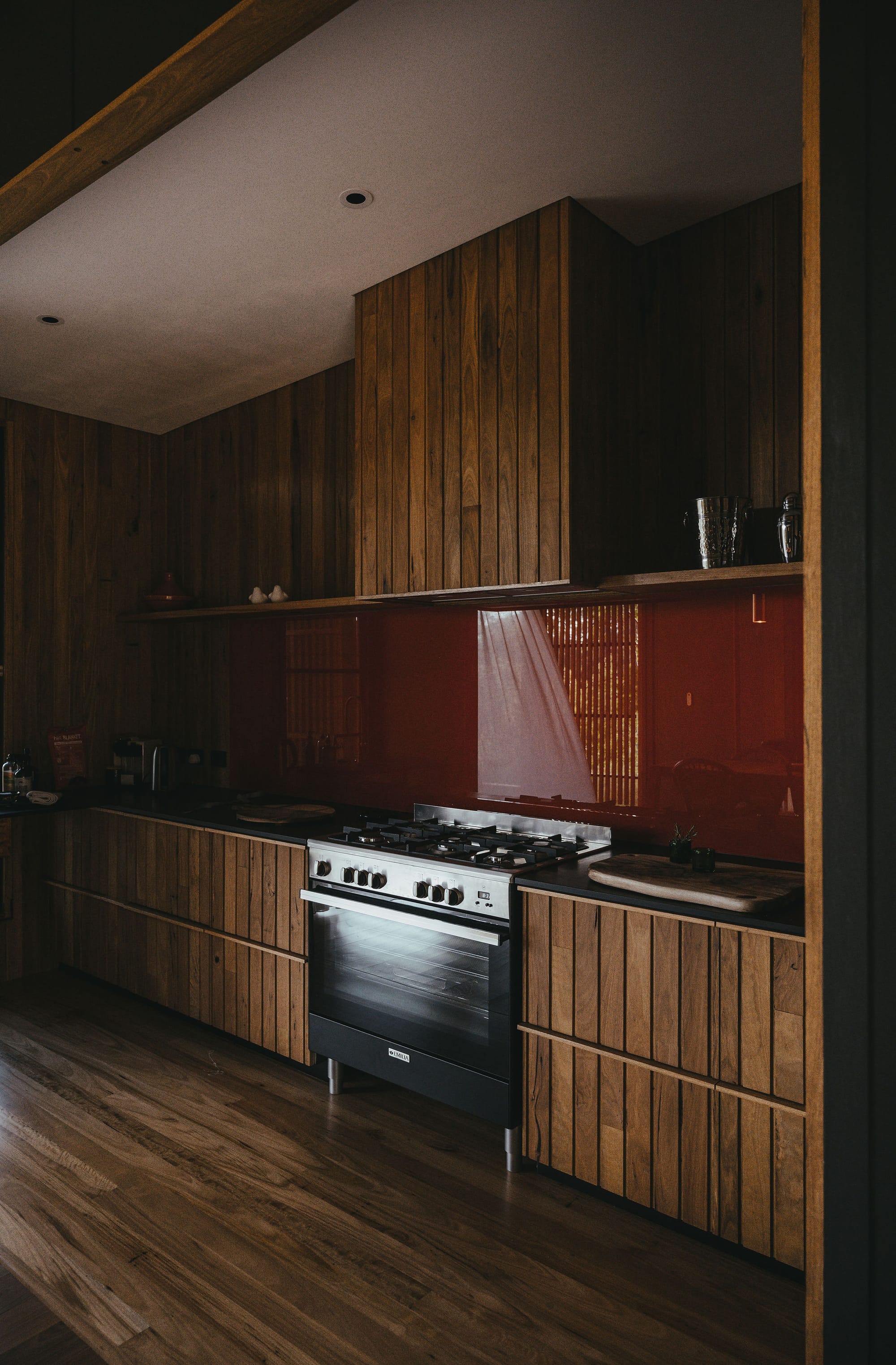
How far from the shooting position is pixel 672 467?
2.78m

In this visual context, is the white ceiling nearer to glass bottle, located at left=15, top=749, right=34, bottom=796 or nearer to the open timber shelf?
the open timber shelf

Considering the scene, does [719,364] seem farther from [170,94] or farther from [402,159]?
[170,94]

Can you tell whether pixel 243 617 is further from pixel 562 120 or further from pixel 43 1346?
pixel 43 1346

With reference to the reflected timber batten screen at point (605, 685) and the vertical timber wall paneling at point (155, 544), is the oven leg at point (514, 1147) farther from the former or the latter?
the vertical timber wall paneling at point (155, 544)

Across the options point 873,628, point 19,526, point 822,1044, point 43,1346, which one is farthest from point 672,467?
point 19,526

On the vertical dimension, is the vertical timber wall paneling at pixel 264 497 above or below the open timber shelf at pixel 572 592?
above

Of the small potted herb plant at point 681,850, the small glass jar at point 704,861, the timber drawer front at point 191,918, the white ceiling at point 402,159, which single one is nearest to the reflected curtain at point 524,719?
the small potted herb plant at point 681,850

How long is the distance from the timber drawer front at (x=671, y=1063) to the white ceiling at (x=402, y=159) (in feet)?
6.44

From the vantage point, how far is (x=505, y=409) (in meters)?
2.65

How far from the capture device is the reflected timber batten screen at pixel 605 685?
9.57 ft

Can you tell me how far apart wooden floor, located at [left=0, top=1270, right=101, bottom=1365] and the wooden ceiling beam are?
2.48 m

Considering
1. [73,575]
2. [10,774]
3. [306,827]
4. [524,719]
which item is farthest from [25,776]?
[524,719]

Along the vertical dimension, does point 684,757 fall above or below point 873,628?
below

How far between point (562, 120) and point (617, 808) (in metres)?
2.01
